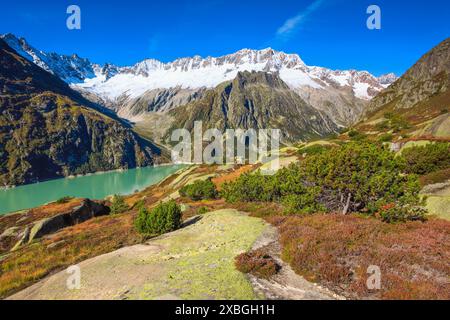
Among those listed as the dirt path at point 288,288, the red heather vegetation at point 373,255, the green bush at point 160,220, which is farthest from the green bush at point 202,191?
the dirt path at point 288,288

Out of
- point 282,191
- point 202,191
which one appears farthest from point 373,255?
point 202,191

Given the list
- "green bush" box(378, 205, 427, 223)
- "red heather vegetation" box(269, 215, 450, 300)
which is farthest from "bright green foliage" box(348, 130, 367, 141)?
"red heather vegetation" box(269, 215, 450, 300)

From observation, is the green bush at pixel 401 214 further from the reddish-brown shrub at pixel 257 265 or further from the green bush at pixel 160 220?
the green bush at pixel 160 220

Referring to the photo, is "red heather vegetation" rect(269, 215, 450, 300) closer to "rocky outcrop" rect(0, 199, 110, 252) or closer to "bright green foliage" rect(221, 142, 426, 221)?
"bright green foliage" rect(221, 142, 426, 221)

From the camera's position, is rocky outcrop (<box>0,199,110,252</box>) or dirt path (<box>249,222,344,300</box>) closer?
dirt path (<box>249,222,344,300</box>)

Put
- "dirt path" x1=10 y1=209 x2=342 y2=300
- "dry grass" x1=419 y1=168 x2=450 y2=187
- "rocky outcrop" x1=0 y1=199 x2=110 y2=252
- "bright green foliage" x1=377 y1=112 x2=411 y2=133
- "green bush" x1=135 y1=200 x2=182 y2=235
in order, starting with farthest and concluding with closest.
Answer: "bright green foliage" x1=377 y1=112 x2=411 y2=133 < "rocky outcrop" x1=0 y1=199 x2=110 y2=252 < "dry grass" x1=419 y1=168 x2=450 y2=187 < "green bush" x1=135 y1=200 x2=182 y2=235 < "dirt path" x1=10 y1=209 x2=342 y2=300
